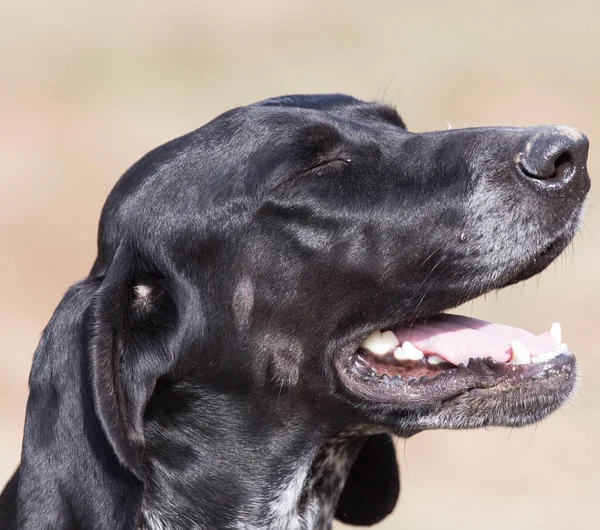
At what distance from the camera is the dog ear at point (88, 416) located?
369 cm

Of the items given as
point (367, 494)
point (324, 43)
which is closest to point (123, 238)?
point (367, 494)

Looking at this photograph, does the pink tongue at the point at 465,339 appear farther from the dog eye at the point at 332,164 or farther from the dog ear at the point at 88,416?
the dog ear at the point at 88,416

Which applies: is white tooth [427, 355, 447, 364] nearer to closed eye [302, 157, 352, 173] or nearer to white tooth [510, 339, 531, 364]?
white tooth [510, 339, 531, 364]

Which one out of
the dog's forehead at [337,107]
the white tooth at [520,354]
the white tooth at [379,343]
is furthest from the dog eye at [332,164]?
the white tooth at [520,354]

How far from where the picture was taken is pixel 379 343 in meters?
4.01

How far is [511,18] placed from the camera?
70.5 ft

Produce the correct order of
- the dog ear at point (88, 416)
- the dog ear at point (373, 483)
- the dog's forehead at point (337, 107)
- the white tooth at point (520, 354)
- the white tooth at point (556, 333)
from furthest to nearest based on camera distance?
the dog ear at point (373, 483), the dog's forehead at point (337, 107), the white tooth at point (556, 333), the white tooth at point (520, 354), the dog ear at point (88, 416)

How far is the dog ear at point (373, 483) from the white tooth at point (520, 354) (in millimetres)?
983

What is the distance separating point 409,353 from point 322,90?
46.1 ft

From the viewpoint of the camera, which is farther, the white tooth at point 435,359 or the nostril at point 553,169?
the white tooth at point 435,359

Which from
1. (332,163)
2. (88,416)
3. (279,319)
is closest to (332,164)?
(332,163)

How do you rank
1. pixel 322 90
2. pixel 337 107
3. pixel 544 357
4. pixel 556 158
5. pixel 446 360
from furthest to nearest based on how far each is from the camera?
pixel 322 90 < pixel 337 107 < pixel 446 360 < pixel 544 357 < pixel 556 158

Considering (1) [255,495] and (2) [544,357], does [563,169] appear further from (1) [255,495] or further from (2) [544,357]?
(1) [255,495]

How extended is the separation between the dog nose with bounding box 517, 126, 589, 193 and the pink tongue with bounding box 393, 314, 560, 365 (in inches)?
21.3
